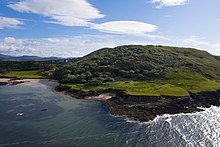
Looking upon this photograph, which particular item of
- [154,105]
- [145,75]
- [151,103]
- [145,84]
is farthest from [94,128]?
[145,75]

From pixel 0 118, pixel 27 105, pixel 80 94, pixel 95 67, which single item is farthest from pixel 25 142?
pixel 95 67

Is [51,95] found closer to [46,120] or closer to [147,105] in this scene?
[46,120]

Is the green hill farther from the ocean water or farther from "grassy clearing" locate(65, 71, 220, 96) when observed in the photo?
the ocean water

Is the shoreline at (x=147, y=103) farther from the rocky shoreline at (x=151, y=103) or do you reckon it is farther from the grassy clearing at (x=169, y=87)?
the grassy clearing at (x=169, y=87)

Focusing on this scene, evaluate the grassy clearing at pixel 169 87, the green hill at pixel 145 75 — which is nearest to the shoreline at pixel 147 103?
the grassy clearing at pixel 169 87

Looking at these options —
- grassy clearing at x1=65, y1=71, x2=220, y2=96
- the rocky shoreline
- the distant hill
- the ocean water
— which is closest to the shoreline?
the rocky shoreline
